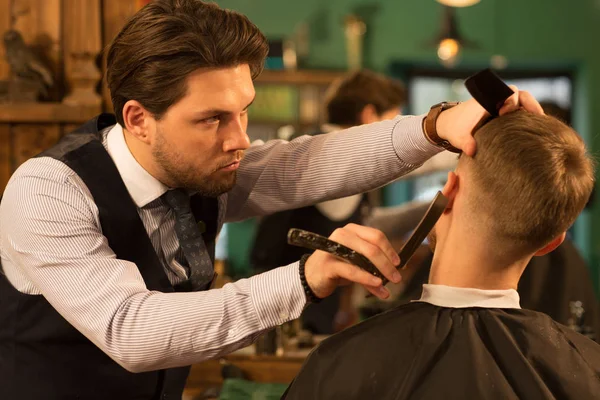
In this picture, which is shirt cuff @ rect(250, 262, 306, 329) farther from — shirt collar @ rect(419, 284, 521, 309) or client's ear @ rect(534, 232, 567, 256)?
client's ear @ rect(534, 232, 567, 256)

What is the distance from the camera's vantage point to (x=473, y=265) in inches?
64.0

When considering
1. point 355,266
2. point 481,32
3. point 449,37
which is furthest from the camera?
point 481,32

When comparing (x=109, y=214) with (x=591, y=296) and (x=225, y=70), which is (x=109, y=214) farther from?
(x=591, y=296)

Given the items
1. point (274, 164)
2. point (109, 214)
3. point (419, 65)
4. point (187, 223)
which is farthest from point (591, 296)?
point (419, 65)

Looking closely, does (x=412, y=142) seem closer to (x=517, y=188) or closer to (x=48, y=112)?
(x=517, y=188)

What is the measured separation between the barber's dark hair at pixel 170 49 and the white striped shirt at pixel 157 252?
152 millimetres

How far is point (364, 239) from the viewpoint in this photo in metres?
1.46

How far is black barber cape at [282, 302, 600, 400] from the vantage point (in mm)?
1554

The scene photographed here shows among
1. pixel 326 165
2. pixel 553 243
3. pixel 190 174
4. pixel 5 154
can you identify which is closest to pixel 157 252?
pixel 190 174

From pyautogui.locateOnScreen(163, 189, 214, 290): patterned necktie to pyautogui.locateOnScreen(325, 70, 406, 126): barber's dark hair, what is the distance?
2.12 meters

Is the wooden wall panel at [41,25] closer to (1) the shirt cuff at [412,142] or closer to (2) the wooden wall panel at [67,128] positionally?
(2) the wooden wall panel at [67,128]

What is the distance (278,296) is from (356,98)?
2542 mm

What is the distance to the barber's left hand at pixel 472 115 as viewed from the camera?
5.21ft

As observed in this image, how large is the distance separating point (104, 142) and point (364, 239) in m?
0.77
